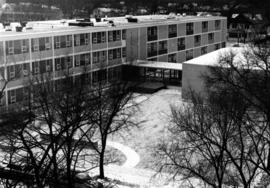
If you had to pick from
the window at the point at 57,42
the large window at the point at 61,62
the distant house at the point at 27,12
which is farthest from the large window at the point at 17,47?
the distant house at the point at 27,12

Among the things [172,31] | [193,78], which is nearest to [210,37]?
[172,31]

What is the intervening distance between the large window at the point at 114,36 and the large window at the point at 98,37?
0.98 meters

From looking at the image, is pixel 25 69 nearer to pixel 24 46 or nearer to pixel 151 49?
pixel 24 46

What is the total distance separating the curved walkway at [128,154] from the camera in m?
30.4

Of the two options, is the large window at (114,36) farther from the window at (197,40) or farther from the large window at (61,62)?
the window at (197,40)

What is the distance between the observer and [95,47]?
48.2 meters

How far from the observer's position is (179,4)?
389ft

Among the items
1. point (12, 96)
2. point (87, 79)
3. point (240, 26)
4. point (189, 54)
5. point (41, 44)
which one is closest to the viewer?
point (12, 96)

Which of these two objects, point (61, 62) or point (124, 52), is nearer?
point (61, 62)

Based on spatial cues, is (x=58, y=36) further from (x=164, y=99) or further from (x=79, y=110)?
(x=79, y=110)

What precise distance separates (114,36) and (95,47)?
11.5 feet

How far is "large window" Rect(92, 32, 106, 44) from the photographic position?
158 feet

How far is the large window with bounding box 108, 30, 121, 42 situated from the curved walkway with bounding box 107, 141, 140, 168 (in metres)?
18.5

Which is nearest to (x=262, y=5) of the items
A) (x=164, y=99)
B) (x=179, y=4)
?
(x=179, y=4)
